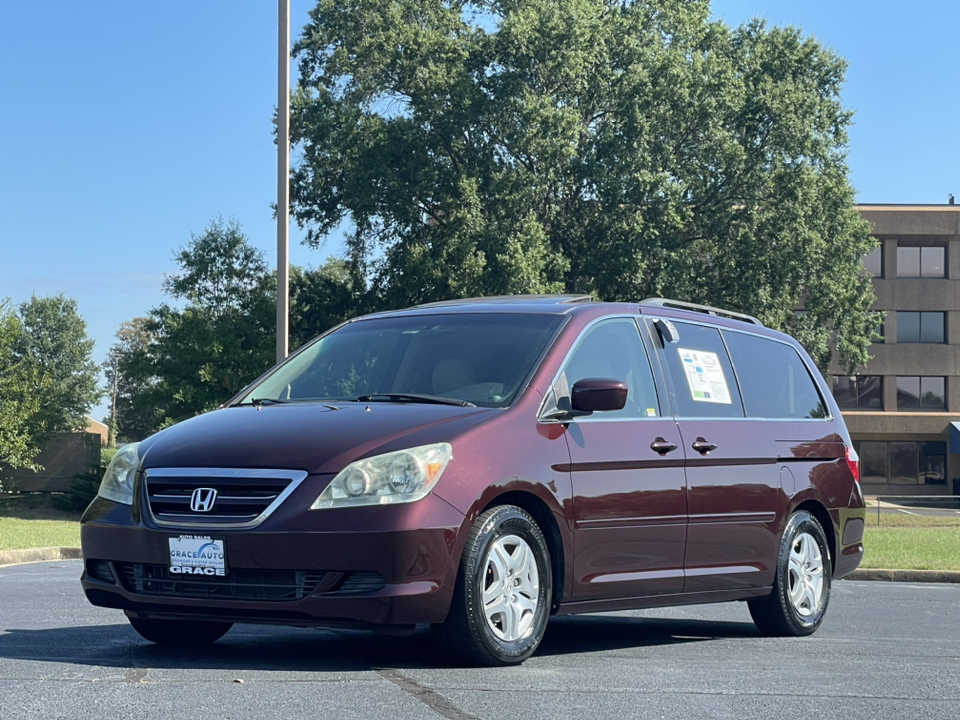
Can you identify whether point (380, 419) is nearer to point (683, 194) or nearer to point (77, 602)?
point (77, 602)

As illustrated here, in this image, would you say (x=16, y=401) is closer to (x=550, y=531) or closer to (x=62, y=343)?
(x=550, y=531)

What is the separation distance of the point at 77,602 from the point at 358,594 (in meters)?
4.77

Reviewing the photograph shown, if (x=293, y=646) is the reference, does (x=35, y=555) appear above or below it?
below

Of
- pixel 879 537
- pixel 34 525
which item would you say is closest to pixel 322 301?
pixel 34 525

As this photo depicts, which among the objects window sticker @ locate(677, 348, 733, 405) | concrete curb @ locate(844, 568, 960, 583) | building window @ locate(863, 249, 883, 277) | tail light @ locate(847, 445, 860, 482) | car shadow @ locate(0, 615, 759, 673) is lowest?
concrete curb @ locate(844, 568, 960, 583)

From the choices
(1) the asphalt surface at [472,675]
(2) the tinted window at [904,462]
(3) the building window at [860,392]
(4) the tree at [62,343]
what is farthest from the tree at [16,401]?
(4) the tree at [62,343]

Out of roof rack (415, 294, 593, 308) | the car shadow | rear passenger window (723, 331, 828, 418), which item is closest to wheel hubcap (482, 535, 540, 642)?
the car shadow

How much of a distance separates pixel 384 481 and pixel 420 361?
1390mm

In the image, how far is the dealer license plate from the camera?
6.10 metres

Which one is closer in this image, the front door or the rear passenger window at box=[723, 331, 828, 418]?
the front door

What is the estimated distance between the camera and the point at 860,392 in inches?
2562

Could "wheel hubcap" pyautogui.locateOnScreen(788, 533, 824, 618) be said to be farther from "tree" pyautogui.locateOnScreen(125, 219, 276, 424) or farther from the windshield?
"tree" pyautogui.locateOnScreen(125, 219, 276, 424)

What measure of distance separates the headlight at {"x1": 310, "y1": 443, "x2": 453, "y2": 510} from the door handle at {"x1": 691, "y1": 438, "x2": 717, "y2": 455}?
2.08 m

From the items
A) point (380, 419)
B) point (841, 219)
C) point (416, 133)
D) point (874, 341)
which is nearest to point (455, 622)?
point (380, 419)
